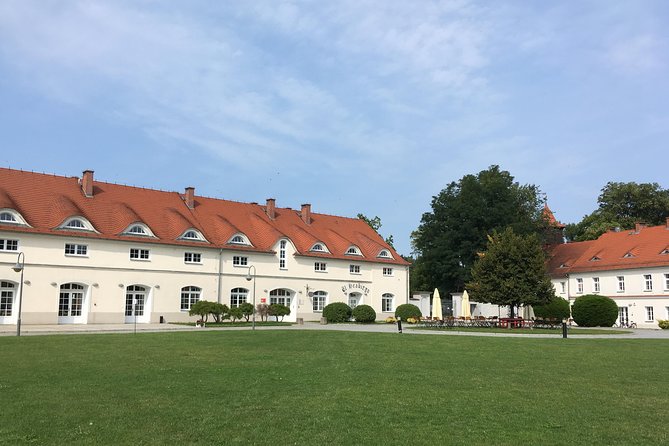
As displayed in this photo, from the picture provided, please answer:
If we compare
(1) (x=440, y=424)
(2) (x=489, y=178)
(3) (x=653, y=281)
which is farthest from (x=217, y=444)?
(2) (x=489, y=178)

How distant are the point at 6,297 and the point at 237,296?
50.6 ft

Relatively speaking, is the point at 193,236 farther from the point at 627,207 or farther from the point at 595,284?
the point at 627,207

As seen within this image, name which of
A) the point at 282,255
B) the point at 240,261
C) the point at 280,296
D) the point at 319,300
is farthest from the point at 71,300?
the point at 319,300

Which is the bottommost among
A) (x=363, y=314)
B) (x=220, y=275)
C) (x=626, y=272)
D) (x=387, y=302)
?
(x=363, y=314)

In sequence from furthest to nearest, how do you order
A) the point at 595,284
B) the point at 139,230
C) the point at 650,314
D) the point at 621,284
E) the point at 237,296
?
1. the point at 595,284
2. the point at 621,284
3. the point at 650,314
4. the point at 237,296
5. the point at 139,230

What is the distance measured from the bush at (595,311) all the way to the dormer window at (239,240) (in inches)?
1014

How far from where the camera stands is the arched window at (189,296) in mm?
43000

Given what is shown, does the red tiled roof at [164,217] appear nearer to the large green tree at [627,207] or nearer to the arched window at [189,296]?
the arched window at [189,296]

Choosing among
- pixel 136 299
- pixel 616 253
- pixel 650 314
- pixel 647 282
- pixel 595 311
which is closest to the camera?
pixel 136 299

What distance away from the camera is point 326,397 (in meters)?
10.9

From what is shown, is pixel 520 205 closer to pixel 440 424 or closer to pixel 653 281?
pixel 653 281

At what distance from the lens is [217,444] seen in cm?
764

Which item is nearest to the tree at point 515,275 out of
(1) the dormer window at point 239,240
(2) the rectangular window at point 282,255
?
(2) the rectangular window at point 282,255

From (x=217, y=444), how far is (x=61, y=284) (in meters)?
34.0
